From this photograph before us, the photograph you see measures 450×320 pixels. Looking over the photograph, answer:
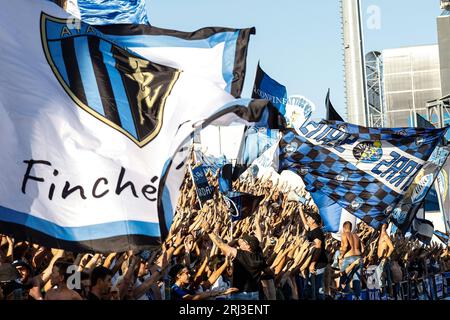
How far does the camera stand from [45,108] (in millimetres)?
7559

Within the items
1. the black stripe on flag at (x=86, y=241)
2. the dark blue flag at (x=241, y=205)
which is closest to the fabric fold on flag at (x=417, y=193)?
the dark blue flag at (x=241, y=205)

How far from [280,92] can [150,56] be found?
42.0 feet

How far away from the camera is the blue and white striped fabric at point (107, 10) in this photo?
2019cm

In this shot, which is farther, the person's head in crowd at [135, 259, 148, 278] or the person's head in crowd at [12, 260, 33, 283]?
the person's head in crowd at [135, 259, 148, 278]

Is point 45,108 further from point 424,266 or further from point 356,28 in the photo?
point 356,28

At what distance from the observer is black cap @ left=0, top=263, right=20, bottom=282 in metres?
7.41

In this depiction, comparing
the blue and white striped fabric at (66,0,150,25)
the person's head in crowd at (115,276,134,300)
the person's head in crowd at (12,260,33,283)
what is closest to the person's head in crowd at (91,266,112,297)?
the person's head in crowd at (115,276,134,300)

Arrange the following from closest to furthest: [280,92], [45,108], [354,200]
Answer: [45,108]
[354,200]
[280,92]

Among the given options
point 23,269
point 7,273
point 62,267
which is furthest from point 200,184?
point 7,273

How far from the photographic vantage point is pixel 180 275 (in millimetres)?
9359

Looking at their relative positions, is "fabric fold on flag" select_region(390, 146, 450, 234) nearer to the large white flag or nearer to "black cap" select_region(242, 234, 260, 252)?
"black cap" select_region(242, 234, 260, 252)

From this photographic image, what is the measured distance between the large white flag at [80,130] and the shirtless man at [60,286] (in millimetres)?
267

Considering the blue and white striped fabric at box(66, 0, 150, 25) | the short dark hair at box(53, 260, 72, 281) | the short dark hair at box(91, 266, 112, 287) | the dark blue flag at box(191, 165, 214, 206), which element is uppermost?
the blue and white striped fabric at box(66, 0, 150, 25)
